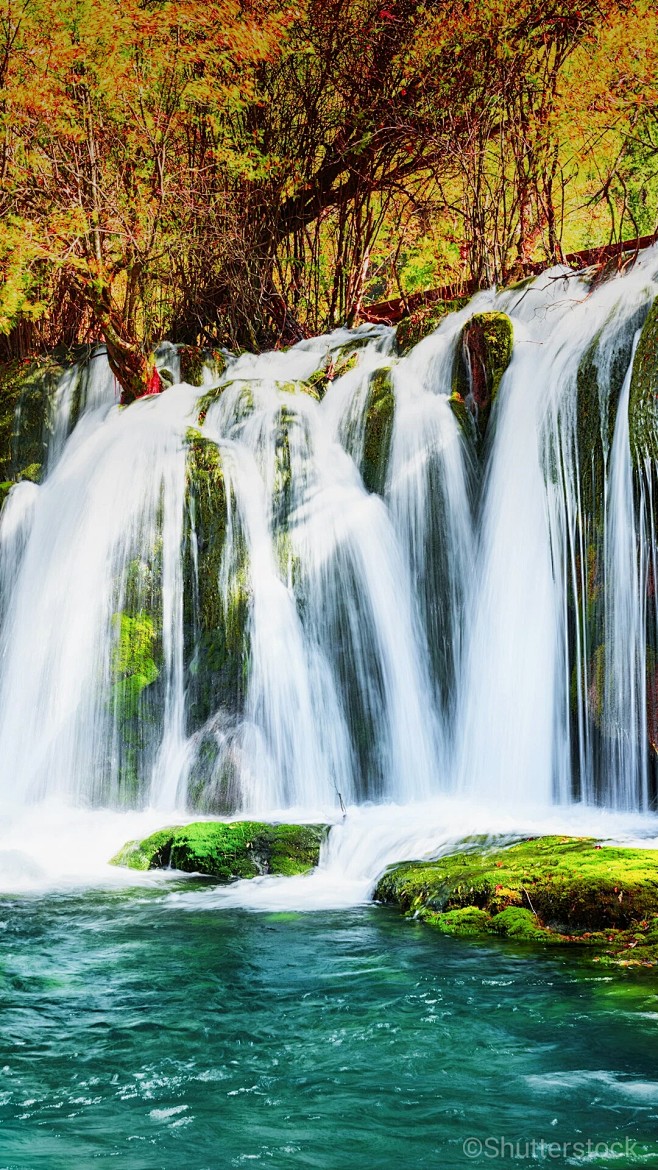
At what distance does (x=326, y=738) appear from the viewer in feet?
27.8

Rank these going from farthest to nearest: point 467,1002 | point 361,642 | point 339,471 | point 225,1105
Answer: point 339,471 < point 361,642 < point 467,1002 < point 225,1105

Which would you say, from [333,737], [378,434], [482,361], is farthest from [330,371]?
[333,737]

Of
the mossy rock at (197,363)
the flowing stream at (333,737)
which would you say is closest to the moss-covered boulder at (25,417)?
the flowing stream at (333,737)

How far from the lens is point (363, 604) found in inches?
356

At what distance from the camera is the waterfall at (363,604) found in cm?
784

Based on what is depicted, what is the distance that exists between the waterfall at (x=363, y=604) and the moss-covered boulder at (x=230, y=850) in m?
1.08

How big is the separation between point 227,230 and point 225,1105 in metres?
13.3

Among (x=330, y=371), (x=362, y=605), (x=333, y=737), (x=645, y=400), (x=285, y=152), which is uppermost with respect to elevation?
(x=285, y=152)

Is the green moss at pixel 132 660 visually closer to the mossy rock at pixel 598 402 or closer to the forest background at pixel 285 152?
the mossy rock at pixel 598 402

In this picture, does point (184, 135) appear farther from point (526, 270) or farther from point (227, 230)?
point (526, 270)

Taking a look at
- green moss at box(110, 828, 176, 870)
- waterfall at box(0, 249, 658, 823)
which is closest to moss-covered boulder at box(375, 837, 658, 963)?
green moss at box(110, 828, 176, 870)

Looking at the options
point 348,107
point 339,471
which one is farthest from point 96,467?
point 348,107

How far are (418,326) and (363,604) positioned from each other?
4.59 meters

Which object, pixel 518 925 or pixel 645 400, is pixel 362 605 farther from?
pixel 518 925
